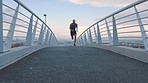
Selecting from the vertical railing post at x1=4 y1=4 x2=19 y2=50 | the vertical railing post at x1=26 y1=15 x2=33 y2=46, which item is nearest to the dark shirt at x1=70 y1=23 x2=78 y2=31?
the vertical railing post at x1=26 y1=15 x2=33 y2=46

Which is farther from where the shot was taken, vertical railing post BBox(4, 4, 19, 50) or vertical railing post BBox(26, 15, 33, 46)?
vertical railing post BBox(26, 15, 33, 46)

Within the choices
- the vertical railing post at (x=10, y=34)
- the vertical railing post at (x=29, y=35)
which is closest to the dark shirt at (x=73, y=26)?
the vertical railing post at (x=29, y=35)

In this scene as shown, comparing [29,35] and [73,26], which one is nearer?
[29,35]

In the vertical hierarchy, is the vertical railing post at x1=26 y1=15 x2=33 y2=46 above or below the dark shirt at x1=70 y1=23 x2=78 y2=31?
below

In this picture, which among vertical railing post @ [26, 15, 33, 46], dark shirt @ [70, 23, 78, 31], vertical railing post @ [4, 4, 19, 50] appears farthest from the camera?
dark shirt @ [70, 23, 78, 31]

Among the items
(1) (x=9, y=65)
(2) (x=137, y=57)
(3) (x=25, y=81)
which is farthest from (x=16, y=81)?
(2) (x=137, y=57)

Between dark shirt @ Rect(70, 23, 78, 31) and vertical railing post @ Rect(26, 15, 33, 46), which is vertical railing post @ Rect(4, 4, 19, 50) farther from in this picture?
dark shirt @ Rect(70, 23, 78, 31)

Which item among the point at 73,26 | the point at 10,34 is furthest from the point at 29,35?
the point at 73,26

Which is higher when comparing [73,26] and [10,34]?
[73,26]

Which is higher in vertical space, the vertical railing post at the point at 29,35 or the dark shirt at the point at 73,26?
the dark shirt at the point at 73,26

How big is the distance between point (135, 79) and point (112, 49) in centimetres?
556

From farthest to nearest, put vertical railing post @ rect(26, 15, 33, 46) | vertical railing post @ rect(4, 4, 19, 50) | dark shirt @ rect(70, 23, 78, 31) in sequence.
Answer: dark shirt @ rect(70, 23, 78, 31) → vertical railing post @ rect(26, 15, 33, 46) → vertical railing post @ rect(4, 4, 19, 50)

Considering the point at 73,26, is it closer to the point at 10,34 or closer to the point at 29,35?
the point at 29,35

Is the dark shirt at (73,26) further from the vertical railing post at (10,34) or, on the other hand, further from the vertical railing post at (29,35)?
the vertical railing post at (10,34)
